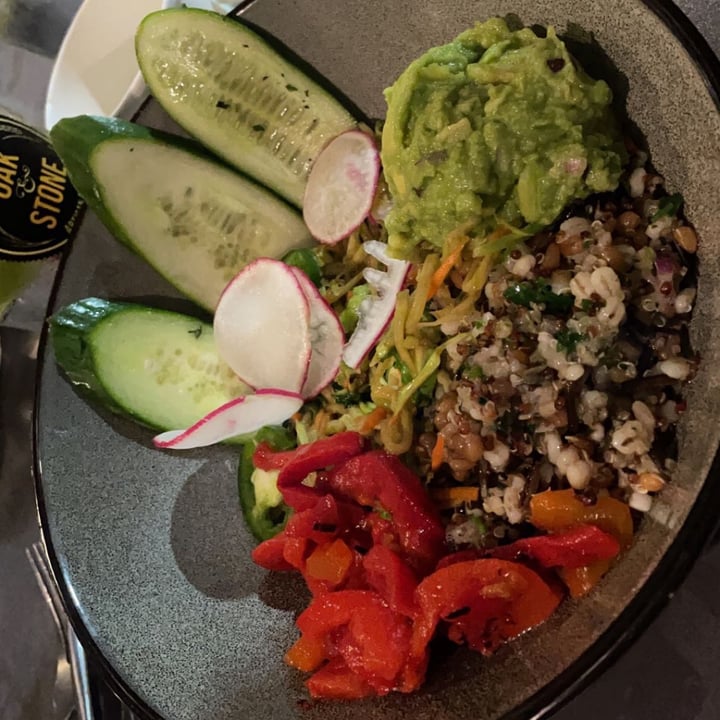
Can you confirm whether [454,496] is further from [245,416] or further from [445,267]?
[245,416]

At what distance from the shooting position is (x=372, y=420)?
1.90m

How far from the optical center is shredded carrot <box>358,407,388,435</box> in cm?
189

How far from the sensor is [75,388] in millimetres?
2279

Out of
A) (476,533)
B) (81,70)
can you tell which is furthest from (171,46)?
(476,533)

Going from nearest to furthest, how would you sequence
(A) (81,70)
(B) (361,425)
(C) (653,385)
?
(C) (653,385) → (B) (361,425) → (A) (81,70)

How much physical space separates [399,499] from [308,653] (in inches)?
16.3

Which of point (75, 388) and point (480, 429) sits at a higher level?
point (480, 429)

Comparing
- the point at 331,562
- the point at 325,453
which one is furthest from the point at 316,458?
the point at 331,562

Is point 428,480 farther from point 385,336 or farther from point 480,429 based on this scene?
point 385,336

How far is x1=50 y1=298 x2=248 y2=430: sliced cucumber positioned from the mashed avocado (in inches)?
33.8

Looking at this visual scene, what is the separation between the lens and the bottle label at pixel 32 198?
7.74 feet

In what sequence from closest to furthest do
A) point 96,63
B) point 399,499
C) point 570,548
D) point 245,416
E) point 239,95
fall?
point 570,548 < point 399,499 < point 245,416 < point 239,95 < point 96,63

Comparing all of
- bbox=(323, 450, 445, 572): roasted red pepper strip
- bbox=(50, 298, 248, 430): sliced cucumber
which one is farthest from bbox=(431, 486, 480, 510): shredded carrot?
bbox=(50, 298, 248, 430): sliced cucumber

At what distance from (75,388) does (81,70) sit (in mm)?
1176
